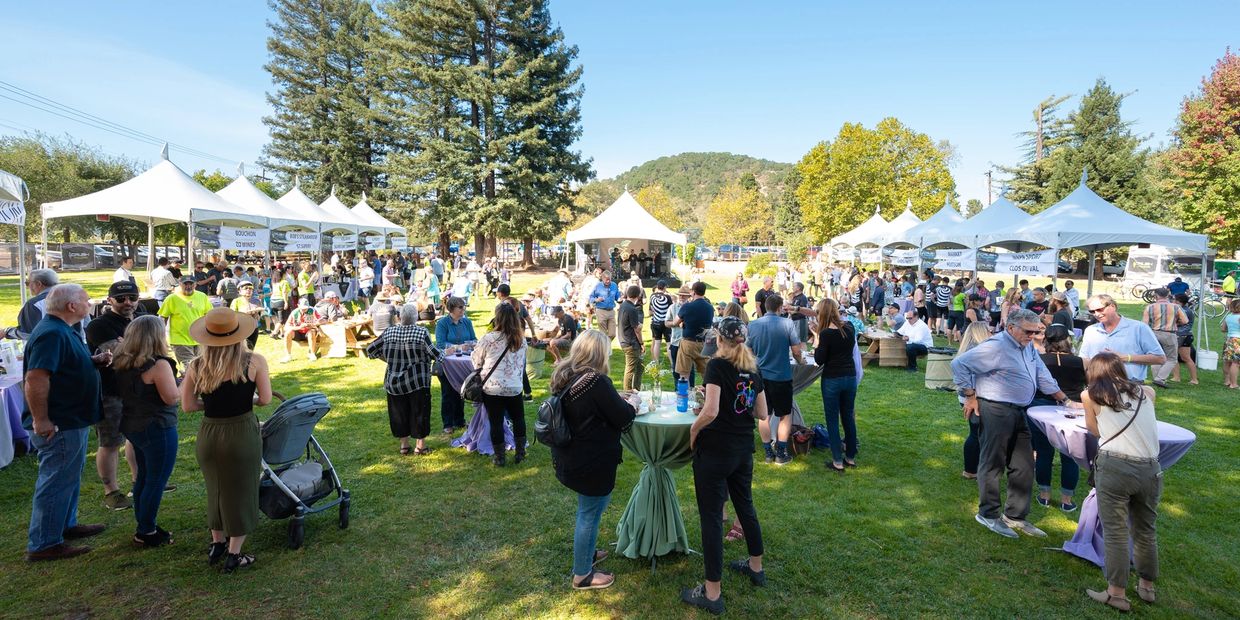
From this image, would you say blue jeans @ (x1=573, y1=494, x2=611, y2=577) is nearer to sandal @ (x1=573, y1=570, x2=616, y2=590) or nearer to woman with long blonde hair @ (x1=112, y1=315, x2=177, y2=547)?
sandal @ (x1=573, y1=570, x2=616, y2=590)

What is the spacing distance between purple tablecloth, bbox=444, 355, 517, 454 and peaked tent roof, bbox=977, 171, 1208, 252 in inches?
447

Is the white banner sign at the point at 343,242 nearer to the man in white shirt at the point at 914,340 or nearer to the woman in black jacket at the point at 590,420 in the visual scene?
the man in white shirt at the point at 914,340

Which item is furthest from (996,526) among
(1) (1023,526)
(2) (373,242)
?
(2) (373,242)

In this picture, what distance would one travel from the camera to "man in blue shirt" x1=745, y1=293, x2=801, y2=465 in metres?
5.36

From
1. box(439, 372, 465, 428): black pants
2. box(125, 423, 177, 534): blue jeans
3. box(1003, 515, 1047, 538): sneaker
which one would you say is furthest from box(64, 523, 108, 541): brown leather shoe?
box(1003, 515, 1047, 538): sneaker

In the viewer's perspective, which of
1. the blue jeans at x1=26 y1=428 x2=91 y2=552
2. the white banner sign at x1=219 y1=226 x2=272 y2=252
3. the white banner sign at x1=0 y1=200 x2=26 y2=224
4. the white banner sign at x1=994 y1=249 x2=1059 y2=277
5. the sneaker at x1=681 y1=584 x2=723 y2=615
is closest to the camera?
the sneaker at x1=681 y1=584 x2=723 y2=615

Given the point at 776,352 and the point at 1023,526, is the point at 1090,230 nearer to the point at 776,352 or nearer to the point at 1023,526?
the point at 1023,526

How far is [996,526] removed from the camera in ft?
14.3

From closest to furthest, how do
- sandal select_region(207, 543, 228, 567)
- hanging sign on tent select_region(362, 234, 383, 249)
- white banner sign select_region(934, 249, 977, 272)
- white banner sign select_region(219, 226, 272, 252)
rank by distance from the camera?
sandal select_region(207, 543, 228, 567)
white banner sign select_region(219, 226, 272, 252)
white banner sign select_region(934, 249, 977, 272)
hanging sign on tent select_region(362, 234, 383, 249)

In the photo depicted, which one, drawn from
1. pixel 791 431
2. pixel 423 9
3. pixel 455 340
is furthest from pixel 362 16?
pixel 791 431

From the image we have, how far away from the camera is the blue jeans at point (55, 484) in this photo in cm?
362

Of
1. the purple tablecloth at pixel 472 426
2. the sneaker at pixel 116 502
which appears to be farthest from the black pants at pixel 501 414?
the sneaker at pixel 116 502

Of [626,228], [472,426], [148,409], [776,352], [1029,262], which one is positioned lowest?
[472,426]

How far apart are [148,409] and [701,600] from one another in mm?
3745
